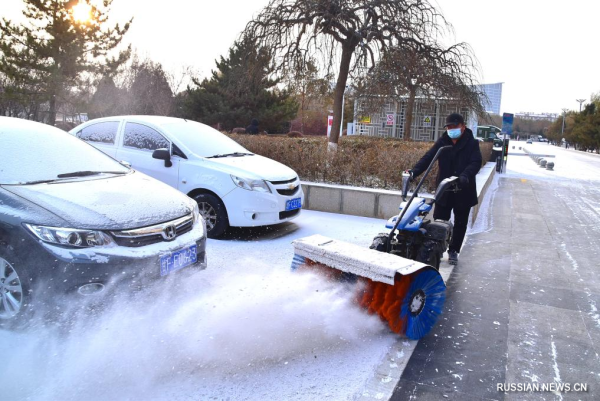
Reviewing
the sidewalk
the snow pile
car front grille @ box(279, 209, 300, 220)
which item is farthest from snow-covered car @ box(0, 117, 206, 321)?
car front grille @ box(279, 209, 300, 220)

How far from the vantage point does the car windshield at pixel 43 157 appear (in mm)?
3712

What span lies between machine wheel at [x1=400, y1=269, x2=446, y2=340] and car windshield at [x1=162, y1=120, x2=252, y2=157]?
3.90m

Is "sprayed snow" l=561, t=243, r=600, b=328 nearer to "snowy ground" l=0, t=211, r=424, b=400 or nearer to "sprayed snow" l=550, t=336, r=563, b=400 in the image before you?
"sprayed snow" l=550, t=336, r=563, b=400

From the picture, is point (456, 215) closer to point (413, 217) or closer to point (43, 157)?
point (413, 217)

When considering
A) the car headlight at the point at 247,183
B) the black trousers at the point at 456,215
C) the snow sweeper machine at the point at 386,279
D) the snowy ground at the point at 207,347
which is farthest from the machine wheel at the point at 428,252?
the car headlight at the point at 247,183

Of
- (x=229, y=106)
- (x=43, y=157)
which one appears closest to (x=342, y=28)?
(x=43, y=157)

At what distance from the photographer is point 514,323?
4.07m

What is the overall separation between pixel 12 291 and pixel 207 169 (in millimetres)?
3265

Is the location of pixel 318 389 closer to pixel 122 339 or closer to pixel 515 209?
pixel 122 339

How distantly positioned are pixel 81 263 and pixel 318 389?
176 cm

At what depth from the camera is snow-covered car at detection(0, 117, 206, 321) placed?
314 cm

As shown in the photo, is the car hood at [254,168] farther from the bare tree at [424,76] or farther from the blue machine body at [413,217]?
the bare tree at [424,76]

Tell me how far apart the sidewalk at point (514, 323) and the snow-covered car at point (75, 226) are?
2.01m

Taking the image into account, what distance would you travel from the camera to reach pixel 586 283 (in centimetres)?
524
